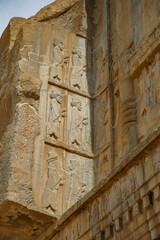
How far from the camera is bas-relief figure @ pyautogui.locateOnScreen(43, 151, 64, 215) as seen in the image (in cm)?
827

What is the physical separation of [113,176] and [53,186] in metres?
2.03

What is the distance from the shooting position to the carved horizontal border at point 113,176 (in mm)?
6192

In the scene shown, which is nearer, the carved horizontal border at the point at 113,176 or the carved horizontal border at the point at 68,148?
the carved horizontal border at the point at 113,176

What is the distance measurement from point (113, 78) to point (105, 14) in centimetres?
162

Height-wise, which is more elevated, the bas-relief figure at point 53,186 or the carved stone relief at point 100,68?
the carved stone relief at point 100,68

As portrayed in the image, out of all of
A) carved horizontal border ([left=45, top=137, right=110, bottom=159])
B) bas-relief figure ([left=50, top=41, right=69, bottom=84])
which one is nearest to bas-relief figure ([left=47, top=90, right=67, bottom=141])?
carved horizontal border ([left=45, top=137, right=110, bottom=159])

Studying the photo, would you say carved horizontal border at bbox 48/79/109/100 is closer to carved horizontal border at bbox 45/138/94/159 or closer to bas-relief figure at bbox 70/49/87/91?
bas-relief figure at bbox 70/49/87/91

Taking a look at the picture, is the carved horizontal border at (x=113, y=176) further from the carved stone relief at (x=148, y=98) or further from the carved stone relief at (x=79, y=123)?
the carved stone relief at (x=79, y=123)

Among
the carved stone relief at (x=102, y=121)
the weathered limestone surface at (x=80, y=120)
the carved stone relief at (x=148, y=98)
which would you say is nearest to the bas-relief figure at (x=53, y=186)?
the weathered limestone surface at (x=80, y=120)

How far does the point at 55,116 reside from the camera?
30.6 ft

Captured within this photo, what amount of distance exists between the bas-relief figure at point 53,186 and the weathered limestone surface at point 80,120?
0.02 meters

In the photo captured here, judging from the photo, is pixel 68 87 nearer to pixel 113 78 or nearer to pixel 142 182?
pixel 113 78

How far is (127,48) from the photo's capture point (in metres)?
9.53

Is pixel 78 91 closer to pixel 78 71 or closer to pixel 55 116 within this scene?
pixel 78 71
